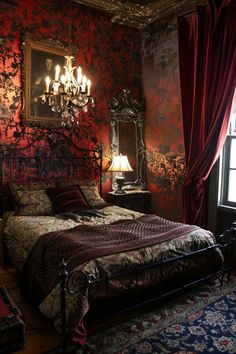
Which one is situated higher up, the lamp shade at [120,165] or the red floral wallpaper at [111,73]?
the red floral wallpaper at [111,73]

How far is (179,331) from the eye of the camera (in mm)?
2363

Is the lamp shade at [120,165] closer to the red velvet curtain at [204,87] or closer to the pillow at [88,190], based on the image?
the pillow at [88,190]

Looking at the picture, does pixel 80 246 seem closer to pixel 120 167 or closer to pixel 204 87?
pixel 120 167

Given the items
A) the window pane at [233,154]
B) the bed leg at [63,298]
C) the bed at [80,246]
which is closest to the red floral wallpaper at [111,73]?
the bed at [80,246]

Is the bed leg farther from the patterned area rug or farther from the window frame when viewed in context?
the window frame

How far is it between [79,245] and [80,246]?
0.02 m

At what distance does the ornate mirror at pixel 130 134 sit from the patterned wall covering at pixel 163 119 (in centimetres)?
12

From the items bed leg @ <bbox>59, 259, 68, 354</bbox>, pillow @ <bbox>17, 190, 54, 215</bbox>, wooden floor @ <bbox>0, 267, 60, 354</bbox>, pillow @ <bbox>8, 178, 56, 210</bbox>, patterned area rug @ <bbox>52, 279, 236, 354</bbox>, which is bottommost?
wooden floor @ <bbox>0, 267, 60, 354</bbox>

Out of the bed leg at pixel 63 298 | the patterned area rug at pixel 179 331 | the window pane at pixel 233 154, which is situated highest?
the window pane at pixel 233 154

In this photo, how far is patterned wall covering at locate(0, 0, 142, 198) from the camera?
385 centimetres

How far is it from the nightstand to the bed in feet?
1.35

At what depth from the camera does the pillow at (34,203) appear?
3.58 metres

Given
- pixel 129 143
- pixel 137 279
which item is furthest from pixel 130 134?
pixel 137 279

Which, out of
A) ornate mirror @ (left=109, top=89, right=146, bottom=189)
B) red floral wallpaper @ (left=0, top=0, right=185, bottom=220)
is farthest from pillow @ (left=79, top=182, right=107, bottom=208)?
ornate mirror @ (left=109, top=89, right=146, bottom=189)
